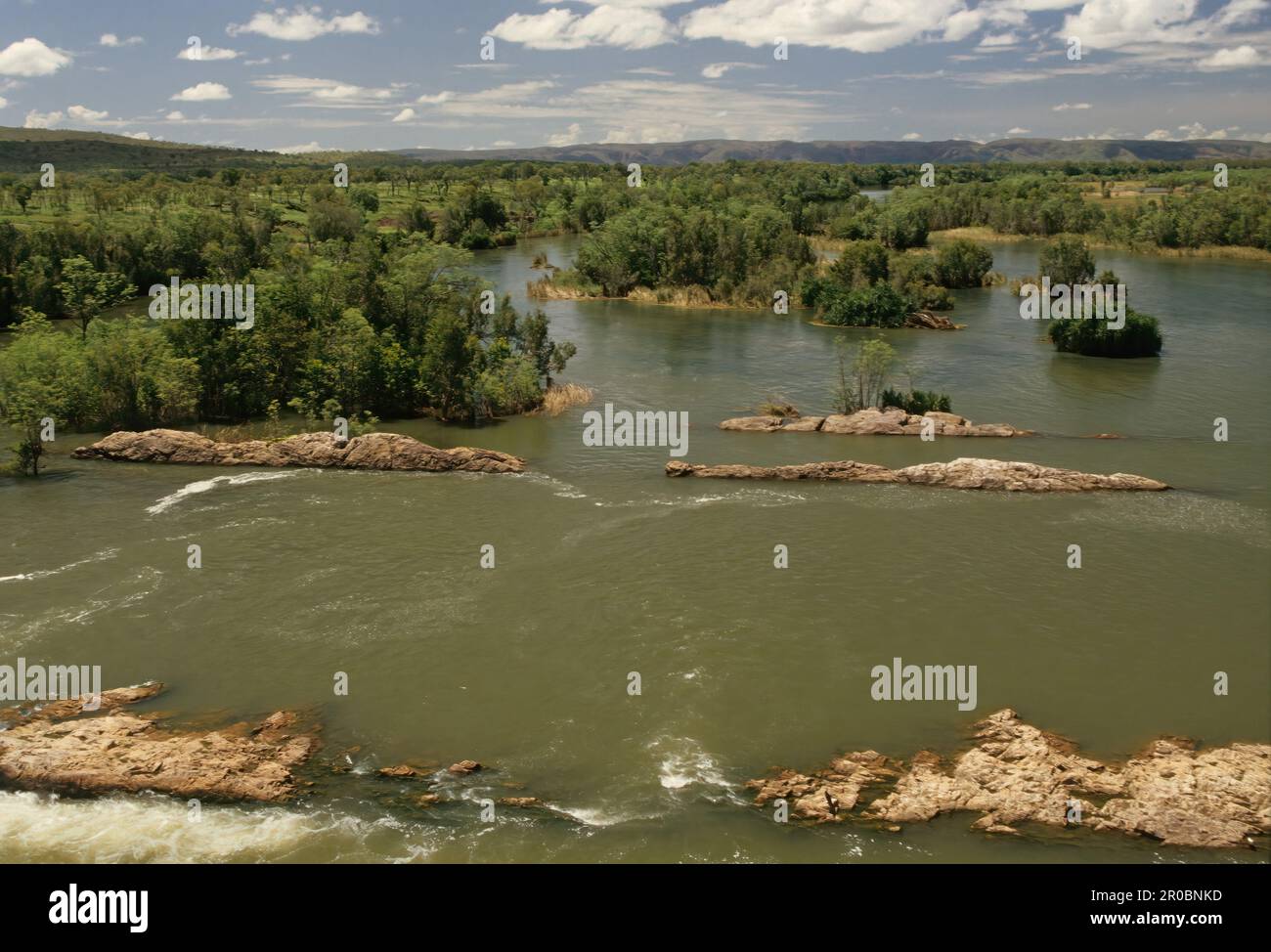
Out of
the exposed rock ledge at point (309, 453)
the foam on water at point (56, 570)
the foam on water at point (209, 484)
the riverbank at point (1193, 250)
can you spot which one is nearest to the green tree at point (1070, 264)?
the riverbank at point (1193, 250)

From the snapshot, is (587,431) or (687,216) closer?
(587,431)

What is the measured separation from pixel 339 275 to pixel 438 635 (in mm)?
25936

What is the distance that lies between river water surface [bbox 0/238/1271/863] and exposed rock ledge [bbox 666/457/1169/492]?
686mm

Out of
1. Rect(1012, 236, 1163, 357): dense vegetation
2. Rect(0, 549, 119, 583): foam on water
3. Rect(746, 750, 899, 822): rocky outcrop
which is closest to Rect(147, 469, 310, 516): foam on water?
Rect(0, 549, 119, 583): foam on water

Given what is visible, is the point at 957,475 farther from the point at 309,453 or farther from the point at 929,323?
the point at 929,323

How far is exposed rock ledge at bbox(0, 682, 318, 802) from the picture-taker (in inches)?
730

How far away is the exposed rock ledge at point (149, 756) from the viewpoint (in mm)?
18547

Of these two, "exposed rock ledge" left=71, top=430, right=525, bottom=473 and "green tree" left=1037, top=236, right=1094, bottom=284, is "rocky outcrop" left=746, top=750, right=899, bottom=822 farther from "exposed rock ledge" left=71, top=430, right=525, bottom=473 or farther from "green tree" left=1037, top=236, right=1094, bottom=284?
"green tree" left=1037, top=236, right=1094, bottom=284

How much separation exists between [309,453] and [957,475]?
80.5 feet

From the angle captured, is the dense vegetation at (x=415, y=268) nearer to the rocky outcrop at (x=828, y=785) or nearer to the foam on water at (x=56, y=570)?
the foam on water at (x=56, y=570)

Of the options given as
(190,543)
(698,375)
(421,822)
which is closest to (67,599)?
(190,543)

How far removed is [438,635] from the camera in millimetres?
24656
